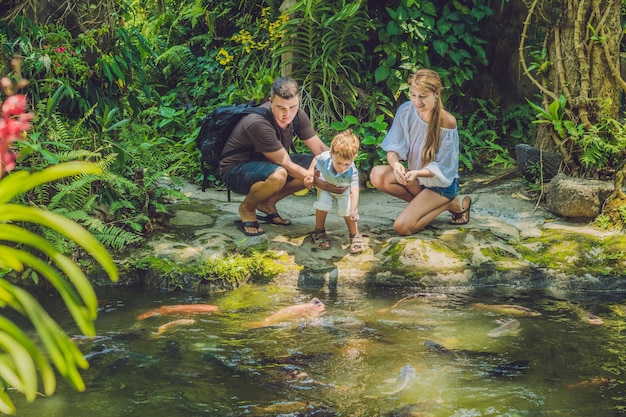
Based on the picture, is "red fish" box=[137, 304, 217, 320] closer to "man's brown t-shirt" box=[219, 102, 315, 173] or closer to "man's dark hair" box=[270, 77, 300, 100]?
"man's brown t-shirt" box=[219, 102, 315, 173]

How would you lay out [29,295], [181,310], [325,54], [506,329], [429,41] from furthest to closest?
[429,41] → [325,54] → [181,310] → [506,329] → [29,295]

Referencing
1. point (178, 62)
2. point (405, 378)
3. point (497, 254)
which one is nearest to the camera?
point (405, 378)

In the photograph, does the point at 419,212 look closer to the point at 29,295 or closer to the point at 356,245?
the point at 356,245

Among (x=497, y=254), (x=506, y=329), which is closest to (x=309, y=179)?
(x=497, y=254)

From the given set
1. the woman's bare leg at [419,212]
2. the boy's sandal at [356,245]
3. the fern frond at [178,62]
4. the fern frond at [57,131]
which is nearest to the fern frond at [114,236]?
the fern frond at [57,131]

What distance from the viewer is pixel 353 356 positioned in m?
4.90

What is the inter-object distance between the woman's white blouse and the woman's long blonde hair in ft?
0.17

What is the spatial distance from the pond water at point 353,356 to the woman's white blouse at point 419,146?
1054 mm

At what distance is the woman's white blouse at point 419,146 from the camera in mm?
6664

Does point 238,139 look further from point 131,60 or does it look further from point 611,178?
point 611,178

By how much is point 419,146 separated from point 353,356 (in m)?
2.48

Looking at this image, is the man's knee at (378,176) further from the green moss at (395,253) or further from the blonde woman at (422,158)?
the green moss at (395,253)

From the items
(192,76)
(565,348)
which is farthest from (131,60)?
(565,348)

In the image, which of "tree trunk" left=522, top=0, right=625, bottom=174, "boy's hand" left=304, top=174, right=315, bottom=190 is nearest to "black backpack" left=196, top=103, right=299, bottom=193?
"boy's hand" left=304, top=174, right=315, bottom=190
